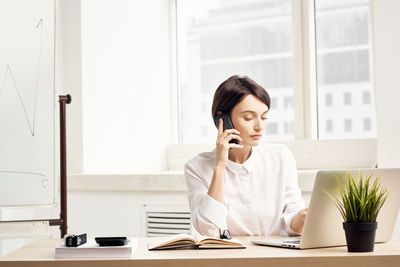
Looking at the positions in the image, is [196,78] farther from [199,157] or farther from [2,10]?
[199,157]

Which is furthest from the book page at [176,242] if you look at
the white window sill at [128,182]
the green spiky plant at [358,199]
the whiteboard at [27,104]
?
the white window sill at [128,182]

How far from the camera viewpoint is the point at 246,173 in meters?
2.22

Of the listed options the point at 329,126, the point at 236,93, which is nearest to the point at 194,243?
the point at 236,93

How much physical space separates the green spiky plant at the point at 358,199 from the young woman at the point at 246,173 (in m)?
0.52

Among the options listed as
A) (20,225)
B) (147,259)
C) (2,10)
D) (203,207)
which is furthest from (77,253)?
(2,10)

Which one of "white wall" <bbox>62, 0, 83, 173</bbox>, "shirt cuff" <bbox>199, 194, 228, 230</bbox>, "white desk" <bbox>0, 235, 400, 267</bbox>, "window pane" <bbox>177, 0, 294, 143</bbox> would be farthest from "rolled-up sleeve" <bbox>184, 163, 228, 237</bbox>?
"window pane" <bbox>177, 0, 294, 143</bbox>

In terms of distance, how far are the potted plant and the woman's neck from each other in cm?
70

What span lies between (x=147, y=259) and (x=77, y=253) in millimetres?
214

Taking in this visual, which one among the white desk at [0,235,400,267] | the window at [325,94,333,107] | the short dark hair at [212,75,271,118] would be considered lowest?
the white desk at [0,235,400,267]

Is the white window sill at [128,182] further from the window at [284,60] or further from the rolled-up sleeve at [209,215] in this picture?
the rolled-up sleeve at [209,215]

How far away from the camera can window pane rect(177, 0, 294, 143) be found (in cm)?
368

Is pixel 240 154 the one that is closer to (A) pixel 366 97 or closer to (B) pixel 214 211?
Result: (B) pixel 214 211

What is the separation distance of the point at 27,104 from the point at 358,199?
1.82 meters

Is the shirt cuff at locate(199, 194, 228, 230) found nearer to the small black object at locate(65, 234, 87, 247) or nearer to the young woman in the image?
the young woman
